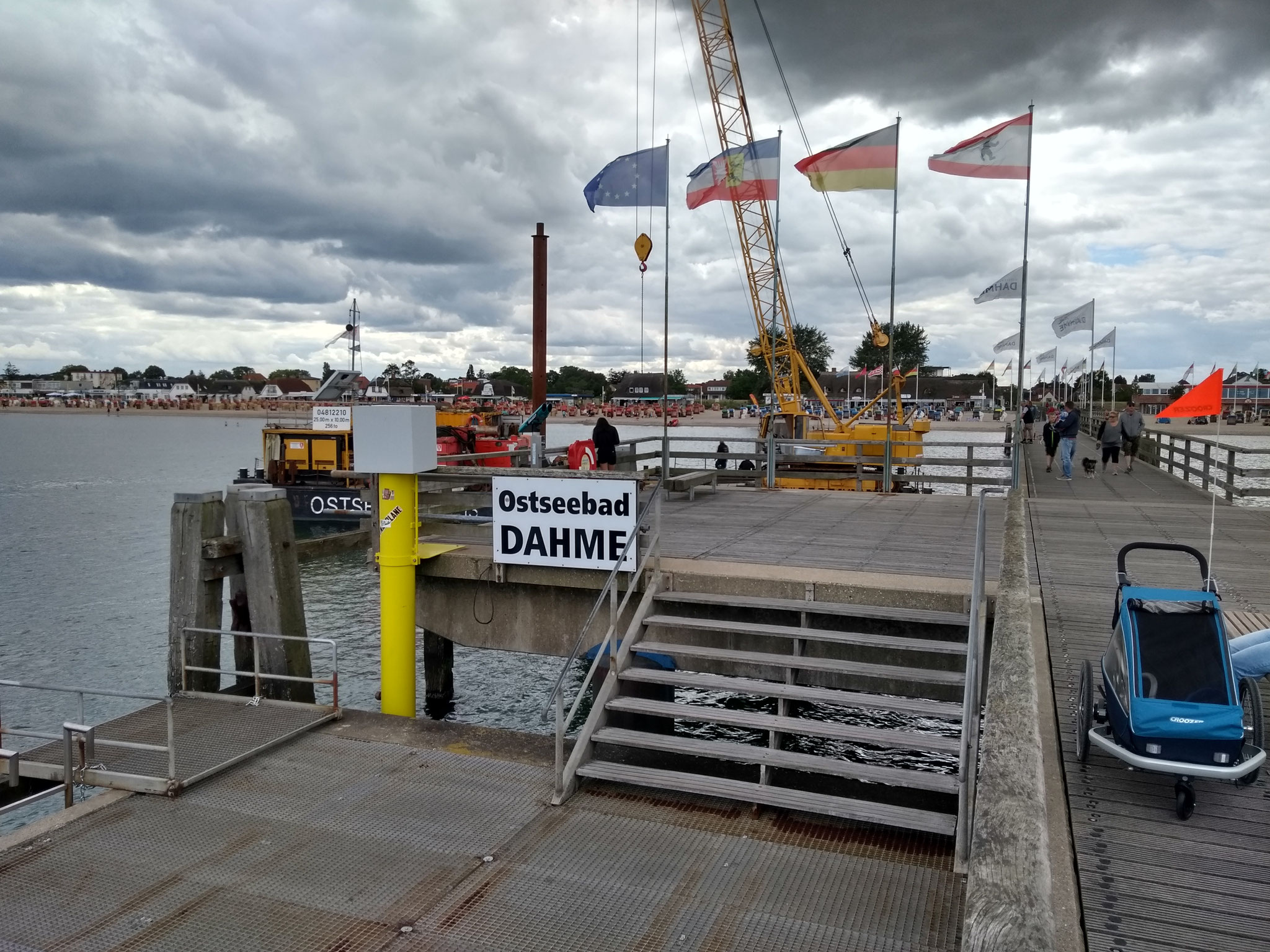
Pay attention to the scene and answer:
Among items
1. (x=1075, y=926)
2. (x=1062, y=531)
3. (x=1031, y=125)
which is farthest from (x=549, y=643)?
(x=1031, y=125)

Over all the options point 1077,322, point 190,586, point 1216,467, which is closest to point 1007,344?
point 1077,322

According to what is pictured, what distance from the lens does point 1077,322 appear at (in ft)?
110

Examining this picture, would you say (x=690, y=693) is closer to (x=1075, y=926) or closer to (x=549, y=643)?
(x=549, y=643)

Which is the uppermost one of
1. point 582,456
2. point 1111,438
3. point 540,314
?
point 540,314

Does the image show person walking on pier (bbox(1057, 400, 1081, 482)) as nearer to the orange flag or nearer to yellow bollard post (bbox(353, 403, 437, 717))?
the orange flag

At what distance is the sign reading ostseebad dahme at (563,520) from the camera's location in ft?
29.9

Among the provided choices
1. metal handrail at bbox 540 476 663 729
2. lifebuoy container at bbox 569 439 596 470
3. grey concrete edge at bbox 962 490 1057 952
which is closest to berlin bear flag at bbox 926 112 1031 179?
lifebuoy container at bbox 569 439 596 470

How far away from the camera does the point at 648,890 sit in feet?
17.2

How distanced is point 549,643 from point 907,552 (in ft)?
13.6

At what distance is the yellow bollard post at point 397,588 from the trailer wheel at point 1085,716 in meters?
6.11

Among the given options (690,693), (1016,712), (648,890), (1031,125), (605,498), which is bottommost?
(690,693)

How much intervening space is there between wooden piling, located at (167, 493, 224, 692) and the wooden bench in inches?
261

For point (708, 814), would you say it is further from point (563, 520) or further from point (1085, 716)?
point (563, 520)

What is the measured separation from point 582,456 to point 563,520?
7.18m
